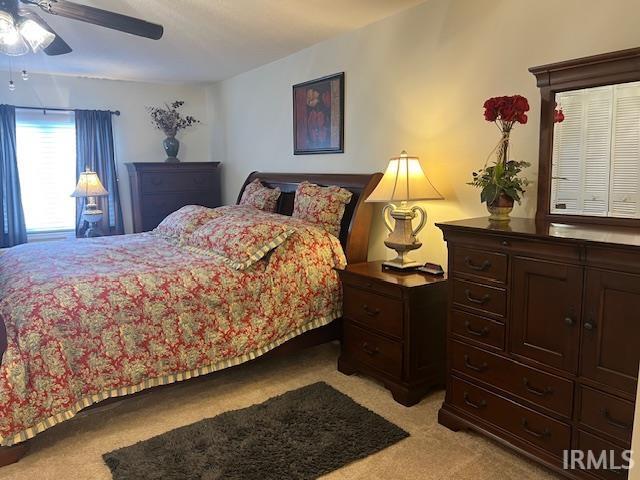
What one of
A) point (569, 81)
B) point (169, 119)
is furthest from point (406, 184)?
point (169, 119)

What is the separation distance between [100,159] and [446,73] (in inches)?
151

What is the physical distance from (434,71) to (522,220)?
1.13 metres

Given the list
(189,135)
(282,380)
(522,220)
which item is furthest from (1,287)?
(189,135)

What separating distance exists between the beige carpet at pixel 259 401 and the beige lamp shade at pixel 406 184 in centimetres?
113

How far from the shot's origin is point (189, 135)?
5719mm

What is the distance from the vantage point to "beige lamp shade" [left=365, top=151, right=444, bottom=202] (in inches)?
109

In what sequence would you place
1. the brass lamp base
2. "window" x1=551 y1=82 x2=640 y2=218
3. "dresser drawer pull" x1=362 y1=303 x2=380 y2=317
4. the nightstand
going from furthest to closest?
the brass lamp base
"dresser drawer pull" x1=362 y1=303 x2=380 y2=317
the nightstand
"window" x1=551 y1=82 x2=640 y2=218

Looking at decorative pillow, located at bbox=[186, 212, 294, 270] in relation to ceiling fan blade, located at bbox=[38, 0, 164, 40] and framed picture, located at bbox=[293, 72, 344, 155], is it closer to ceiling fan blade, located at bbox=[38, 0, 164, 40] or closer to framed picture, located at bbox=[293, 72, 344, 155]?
framed picture, located at bbox=[293, 72, 344, 155]

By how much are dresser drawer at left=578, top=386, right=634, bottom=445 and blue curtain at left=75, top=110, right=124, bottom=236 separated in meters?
4.80

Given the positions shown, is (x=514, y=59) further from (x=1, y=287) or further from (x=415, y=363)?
(x=1, y=287)

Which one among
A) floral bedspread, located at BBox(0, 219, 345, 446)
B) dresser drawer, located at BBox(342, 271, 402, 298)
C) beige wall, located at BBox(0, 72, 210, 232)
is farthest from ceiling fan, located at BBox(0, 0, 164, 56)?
beige wall, located at BBox(0, 72, 210, 232)

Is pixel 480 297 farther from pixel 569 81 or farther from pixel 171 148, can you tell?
pixel 171 148

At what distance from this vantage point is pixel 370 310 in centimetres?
281

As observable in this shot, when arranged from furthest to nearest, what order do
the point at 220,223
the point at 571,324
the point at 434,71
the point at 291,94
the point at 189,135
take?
the point at 189,135 → the point at 291,94 → the point at 220,223 → the point at 434,71 → the point at 571,324
